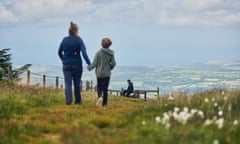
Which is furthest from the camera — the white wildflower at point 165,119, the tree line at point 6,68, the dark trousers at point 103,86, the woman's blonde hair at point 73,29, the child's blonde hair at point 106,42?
the tree line at point 6,68

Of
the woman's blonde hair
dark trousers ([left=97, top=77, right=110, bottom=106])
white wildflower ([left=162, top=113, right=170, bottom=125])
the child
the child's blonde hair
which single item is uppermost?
the woman's blonde hair

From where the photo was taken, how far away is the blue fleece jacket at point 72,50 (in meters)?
16.2

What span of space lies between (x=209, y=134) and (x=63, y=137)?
7.38ft

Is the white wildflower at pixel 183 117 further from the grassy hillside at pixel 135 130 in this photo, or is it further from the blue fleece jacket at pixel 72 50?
the blue fleece jacket at pixel 72 50

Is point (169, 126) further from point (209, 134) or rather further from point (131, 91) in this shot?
point (131, 91)

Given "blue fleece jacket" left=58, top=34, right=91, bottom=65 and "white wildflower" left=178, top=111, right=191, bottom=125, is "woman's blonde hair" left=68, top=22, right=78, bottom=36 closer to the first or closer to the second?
"blue fleece jacket" left=58, top=34, right=91, bottom=65

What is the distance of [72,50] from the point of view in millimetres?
16250

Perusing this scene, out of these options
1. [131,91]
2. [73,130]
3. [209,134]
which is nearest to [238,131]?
[209,134]

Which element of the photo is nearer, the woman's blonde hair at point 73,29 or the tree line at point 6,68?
the woman's blonde hair at point 73,29

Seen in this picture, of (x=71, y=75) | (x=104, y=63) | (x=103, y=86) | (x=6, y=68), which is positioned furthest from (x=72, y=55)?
(x=6, y=68)

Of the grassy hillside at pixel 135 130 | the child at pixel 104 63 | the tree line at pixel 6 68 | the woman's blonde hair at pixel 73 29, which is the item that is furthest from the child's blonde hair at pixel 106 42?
the tree line at pixel 6 68

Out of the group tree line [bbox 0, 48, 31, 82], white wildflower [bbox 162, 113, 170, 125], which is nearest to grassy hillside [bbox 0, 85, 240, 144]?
white wildflower [bbox 162, 113, 170, 125]

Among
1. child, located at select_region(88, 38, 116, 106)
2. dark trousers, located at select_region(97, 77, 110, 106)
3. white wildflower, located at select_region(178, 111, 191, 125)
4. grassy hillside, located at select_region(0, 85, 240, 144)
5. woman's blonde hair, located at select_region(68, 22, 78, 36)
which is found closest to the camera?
grassy hillside, located at select_region(0, 85, 240, 144)

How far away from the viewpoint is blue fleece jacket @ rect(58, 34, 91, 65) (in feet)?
53.2
